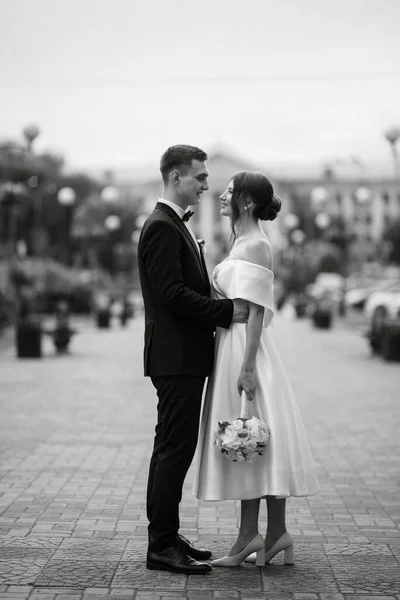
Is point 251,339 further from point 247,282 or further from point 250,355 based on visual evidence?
point 247,282

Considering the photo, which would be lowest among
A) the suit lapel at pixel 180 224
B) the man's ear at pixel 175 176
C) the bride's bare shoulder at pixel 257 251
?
the bride's bare shoulder at pixel 257 251

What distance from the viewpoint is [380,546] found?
528 centimetres

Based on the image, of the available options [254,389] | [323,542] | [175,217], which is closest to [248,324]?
[254,389]

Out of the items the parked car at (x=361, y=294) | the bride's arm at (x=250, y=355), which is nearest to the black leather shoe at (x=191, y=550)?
the bride's arm at (x=250, y=355)

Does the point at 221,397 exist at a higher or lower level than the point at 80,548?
higher

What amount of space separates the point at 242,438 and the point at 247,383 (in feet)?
0.82

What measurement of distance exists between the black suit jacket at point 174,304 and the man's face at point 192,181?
0.11 metres

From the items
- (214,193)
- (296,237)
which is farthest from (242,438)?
(214,193)

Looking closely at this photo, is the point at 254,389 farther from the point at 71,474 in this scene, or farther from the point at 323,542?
the point at 71,474

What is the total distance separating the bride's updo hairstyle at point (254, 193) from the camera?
15.6 feet

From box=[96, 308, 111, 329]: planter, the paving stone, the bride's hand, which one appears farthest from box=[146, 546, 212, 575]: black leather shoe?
box=[96, 308, 111, 329]: planter

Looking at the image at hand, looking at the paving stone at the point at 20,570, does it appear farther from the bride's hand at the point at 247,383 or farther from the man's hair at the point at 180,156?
the man's hair at the point at 180,156

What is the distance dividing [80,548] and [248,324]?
1.43m

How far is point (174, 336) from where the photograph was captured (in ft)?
15.6
